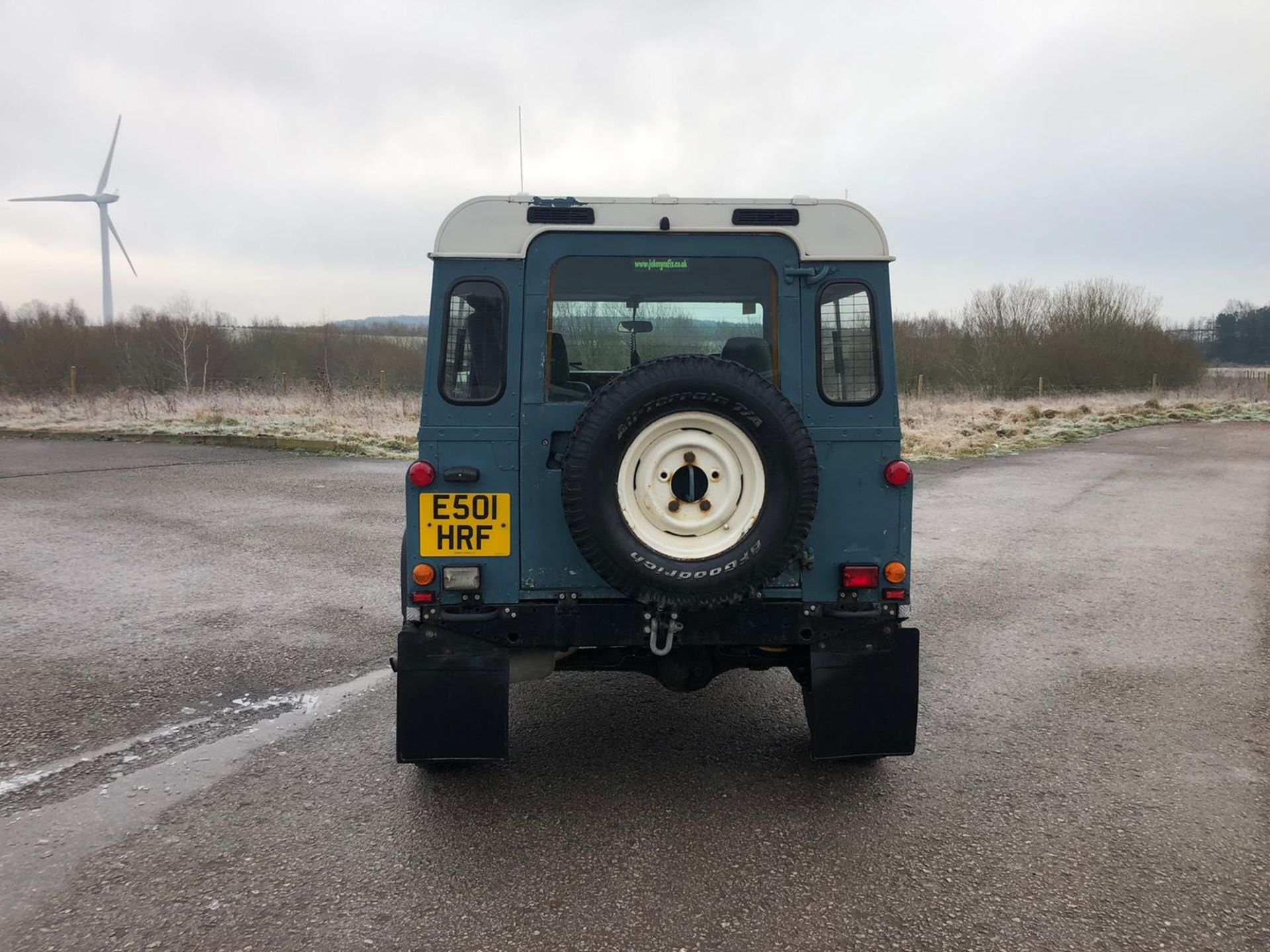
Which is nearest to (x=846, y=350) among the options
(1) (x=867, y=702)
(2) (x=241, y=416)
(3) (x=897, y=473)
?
(3) (x=897, y=473)

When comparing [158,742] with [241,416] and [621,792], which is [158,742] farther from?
[241,416]

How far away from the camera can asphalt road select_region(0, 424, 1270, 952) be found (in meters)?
2.84

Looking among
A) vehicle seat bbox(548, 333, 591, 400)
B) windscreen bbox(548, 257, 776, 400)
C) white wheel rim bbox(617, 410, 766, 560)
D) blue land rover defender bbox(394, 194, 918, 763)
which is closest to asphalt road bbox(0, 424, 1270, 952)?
blue land rover defender bbox(394, 194, 918, 763)

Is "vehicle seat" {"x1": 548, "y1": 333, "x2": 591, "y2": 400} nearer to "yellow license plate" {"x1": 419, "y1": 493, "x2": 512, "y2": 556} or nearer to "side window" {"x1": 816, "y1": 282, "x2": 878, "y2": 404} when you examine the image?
"yellow license plate" {"x1": 419, "y1": 493, "x2": 512, "y2": 556}

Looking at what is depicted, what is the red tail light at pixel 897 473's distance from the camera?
372 cm

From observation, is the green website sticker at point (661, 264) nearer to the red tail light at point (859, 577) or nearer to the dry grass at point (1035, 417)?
the red tail light at point (859, 577)

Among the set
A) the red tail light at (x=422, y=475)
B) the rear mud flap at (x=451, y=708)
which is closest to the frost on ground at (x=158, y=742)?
the rear mud flap at (x=451, y=708)

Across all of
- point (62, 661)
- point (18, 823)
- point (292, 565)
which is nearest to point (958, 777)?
point (18, 823)

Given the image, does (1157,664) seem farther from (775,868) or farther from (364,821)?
(364,821)

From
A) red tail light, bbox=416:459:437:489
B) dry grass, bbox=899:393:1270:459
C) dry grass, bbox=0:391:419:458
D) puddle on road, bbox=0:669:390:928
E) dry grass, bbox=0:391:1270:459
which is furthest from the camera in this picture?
dry grass, bbox=899:393:1270:459

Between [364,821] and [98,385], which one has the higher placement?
[98,385]

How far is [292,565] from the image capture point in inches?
316

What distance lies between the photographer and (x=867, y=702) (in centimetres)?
382

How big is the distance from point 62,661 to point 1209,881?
6.02 metres
